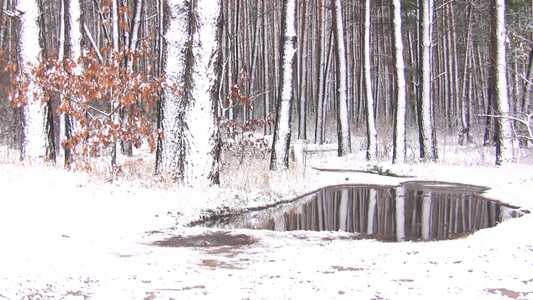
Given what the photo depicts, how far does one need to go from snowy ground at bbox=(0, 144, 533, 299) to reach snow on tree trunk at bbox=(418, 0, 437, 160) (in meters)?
7.05

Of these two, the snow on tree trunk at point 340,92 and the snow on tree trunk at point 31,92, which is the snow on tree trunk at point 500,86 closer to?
the snow on tree trunk at point 340,92

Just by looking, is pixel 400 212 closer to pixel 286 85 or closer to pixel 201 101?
pixel 201 101

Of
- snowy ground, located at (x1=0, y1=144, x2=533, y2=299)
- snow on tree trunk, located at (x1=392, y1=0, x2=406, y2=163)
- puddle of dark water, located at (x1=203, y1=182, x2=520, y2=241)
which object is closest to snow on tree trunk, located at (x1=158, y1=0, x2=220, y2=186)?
snowy ground, located at (x1=0, y1=144, x2=533, y2=299)

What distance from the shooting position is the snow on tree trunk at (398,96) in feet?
47.0

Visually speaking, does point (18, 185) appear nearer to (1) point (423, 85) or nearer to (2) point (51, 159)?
(2) point (51, 159)

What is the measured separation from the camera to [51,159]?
9438 mm

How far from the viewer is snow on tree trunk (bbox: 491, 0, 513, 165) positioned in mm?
12016

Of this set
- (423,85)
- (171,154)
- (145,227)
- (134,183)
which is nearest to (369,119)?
(423,85)

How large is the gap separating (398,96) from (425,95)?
3.33 ft

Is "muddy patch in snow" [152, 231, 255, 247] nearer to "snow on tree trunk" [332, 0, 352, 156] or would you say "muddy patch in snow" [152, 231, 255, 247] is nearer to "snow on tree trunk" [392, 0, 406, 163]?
"snow on tree trunk" [392, 0, 406, 163]

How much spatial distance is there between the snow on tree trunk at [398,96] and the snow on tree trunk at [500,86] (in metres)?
2.83

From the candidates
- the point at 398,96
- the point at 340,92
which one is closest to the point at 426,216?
the point at 398,96

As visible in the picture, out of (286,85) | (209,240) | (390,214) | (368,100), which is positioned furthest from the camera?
(368,100)

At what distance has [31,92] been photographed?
30.6 feet
